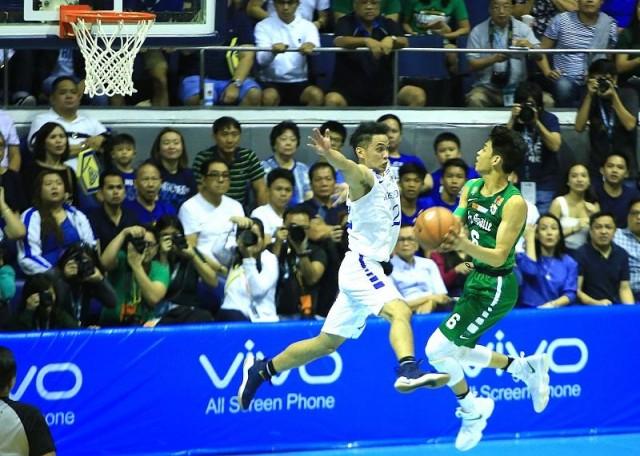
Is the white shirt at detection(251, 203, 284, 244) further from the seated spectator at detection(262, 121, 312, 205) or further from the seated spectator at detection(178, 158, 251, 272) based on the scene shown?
the seated spectator at detection(262, 121, 312, 205)

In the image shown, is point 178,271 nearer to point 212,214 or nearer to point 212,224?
point 212,224

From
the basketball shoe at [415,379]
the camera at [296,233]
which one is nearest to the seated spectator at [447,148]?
the camera at [296,233]

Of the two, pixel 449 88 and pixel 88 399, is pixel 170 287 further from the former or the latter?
pixel 449 88

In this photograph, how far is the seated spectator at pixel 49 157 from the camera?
1238 centimetres

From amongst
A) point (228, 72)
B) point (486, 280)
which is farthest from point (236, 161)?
point (486, 280)

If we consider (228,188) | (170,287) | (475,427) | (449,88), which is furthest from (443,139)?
(475,427)

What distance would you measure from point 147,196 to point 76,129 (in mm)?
1208

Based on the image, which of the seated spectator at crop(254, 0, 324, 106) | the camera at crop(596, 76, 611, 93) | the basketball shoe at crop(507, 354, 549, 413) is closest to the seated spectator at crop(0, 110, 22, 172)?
the seated spectator at crop(254, 0, 324, 106)

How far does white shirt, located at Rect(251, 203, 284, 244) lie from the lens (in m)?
12.7

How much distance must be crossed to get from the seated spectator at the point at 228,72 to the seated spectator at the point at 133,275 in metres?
3.06

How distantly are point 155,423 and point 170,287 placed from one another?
1.18 metres

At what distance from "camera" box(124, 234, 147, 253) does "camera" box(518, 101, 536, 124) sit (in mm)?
4533

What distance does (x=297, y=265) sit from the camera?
12.2 m

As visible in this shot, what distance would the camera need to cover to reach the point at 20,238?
11664 mm
